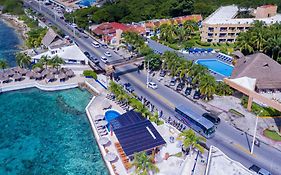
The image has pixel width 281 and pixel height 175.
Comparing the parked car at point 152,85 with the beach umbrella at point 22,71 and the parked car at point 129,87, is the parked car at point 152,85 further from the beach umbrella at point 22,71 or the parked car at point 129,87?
the beach umbrella at point 22,71

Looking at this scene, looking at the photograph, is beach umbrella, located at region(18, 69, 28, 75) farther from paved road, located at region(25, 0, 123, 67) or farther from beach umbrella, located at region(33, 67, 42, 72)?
paved road, located at region(25, 0, 123, 67)

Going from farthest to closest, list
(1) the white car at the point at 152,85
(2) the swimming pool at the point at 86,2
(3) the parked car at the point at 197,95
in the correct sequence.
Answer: (2) the swimming pool at the point at 86,2 < (1) the white car at the point at 152,85 < (3) the parked car at the point at 197,95

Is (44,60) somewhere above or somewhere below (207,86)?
above

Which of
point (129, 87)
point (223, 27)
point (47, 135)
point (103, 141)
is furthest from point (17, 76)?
point (223, 27)

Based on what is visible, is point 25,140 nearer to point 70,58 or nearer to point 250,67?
point 70,58

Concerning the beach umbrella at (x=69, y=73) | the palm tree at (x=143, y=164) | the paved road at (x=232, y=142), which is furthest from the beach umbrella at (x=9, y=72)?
the palm tree at (x=143, y=164)

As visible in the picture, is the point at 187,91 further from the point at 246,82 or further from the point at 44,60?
the point at 44,60

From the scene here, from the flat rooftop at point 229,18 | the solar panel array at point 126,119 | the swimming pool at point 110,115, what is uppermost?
the flat rooftop at point 229,18
